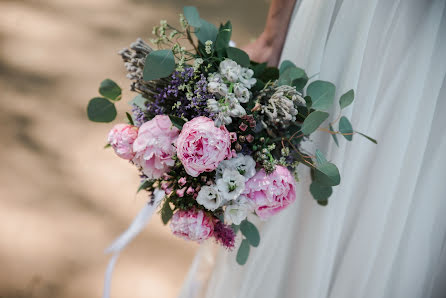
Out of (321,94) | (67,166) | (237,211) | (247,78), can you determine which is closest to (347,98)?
(321,94)

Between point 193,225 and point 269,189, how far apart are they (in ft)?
0.50

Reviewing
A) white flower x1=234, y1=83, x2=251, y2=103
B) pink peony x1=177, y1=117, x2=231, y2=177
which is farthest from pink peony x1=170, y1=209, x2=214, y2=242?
white flower x1=234, y1=83, x2=251, y2=103

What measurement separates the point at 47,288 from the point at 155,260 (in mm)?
371

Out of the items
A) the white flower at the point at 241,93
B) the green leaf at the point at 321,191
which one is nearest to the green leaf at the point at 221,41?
the white flower at the point at 241,93

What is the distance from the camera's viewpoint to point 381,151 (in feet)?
3.27

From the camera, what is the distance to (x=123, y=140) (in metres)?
0.83

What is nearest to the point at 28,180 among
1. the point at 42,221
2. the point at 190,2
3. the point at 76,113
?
the point at 42,221

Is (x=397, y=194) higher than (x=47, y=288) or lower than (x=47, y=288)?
higher

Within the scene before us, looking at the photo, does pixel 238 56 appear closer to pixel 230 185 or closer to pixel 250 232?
pixel 230 185

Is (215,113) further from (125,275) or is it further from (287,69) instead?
(125,275)

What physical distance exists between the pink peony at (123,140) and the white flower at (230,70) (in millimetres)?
205

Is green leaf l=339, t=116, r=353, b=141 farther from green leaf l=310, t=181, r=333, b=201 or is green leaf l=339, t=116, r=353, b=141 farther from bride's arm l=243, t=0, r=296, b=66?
bride's arm l=243, t=0, r=296, b=66

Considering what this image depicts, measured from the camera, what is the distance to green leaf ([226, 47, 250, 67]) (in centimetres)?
85

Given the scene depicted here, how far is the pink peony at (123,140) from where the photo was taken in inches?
33.0
